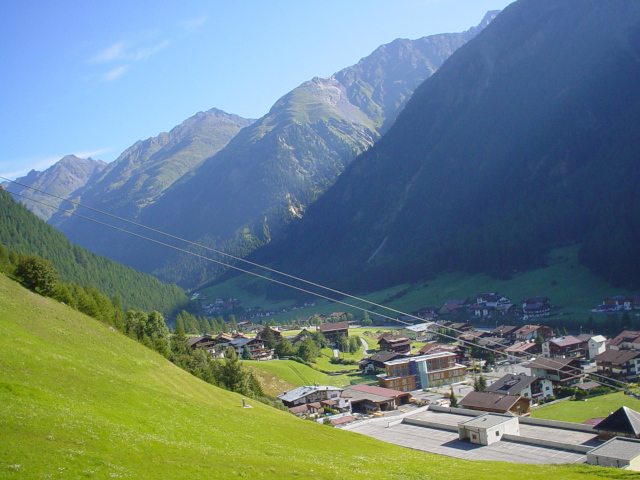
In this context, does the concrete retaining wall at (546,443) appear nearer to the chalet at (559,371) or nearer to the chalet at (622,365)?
the chalet at (559,371)

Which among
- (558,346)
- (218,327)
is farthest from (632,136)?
(218,327)

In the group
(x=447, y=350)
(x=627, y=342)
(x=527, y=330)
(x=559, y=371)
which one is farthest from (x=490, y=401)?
(x=527, y=330)

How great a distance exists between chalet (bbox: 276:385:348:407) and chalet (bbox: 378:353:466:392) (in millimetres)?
12545

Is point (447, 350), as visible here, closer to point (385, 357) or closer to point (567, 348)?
point (385, 357)

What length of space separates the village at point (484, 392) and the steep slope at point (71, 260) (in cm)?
5177

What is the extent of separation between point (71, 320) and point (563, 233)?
152 m

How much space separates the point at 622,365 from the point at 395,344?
133 ft

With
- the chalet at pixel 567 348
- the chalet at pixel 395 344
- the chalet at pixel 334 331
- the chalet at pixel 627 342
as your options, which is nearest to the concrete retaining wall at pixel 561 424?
the chalet at pixel 567 348

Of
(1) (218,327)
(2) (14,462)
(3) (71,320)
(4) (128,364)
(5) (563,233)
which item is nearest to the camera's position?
(2) (14,462)

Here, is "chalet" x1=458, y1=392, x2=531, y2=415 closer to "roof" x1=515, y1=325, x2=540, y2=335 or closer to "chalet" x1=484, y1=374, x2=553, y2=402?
"chalet" x1=484, y1=374, x2=553, y2=402

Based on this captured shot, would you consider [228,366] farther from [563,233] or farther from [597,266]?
[563,233]

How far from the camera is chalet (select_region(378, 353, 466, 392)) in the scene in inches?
2847

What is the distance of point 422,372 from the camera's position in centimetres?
7362

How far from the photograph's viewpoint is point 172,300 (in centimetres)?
16375
